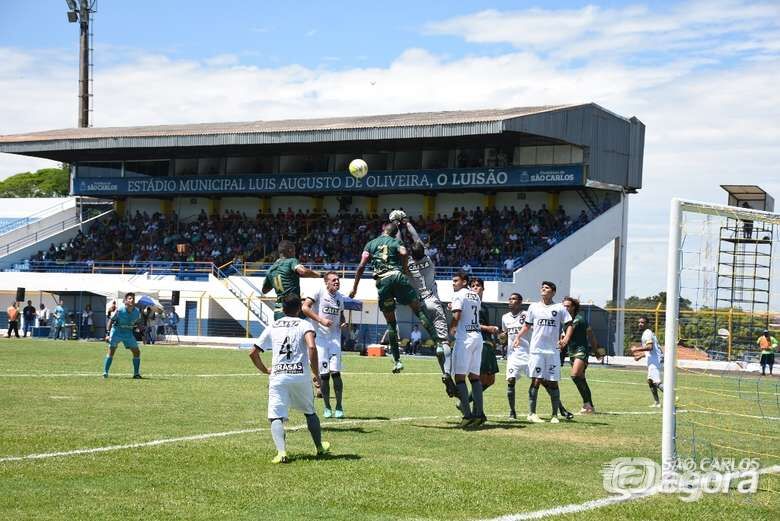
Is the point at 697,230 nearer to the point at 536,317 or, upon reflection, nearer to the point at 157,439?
the point at 536,317

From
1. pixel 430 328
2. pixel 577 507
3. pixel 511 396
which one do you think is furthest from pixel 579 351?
pixel 577 507

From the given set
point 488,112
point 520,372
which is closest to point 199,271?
point 488,112

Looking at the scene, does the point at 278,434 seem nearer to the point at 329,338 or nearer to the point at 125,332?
the point at 329,338

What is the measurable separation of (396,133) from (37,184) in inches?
2849

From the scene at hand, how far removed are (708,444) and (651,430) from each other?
7.00 ft

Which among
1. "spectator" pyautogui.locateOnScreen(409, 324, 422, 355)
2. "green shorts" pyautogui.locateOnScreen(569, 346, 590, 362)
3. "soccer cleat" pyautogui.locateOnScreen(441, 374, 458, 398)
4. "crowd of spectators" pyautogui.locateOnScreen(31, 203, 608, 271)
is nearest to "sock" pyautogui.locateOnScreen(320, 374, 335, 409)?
"soccer cleat" pyautogui.locateOnScreen(441, 374, 458, 398)

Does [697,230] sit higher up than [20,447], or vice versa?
[697,230]

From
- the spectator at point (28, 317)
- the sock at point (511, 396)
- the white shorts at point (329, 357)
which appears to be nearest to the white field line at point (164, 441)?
Result: the white shorts at point (329, 357)

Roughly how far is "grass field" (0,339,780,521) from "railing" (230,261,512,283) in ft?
93.7

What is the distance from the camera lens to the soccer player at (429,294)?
50.8ft

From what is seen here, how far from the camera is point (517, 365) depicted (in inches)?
744

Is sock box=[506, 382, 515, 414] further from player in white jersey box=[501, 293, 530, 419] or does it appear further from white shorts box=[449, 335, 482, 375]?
white shorts box=[449, 335, 482, 375]

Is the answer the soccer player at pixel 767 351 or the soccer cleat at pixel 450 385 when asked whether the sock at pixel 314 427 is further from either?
the soccer player at pixel 767 351

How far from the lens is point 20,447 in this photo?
40.3ft
